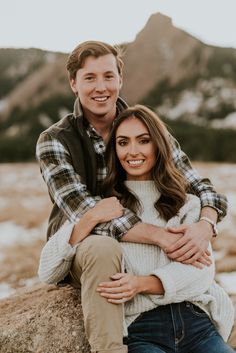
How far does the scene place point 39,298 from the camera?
2604 mm

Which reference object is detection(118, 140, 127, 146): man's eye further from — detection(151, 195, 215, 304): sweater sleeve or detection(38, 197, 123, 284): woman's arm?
detection(151, 195, 215, 304): sweater sleeve

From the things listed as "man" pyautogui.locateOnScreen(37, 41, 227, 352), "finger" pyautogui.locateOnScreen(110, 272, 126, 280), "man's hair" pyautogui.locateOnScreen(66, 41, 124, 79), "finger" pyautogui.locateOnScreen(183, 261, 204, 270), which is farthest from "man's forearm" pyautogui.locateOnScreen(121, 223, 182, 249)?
"man's hair" pyautogui.locateOnScreen(66, 41, 124, 79)

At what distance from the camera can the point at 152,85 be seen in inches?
471

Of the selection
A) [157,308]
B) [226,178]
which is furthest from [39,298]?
[226,178]

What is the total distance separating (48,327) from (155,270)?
0.52 metres

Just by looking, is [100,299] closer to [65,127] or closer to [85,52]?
[65,127]

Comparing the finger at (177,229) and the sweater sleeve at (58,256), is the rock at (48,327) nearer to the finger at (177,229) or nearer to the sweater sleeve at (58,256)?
the sweater sleeve at (58,256)

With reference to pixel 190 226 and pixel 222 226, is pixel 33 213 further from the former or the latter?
pixel 190 226

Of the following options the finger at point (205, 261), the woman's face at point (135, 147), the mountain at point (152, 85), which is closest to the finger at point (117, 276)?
the finger at point (205, 261)

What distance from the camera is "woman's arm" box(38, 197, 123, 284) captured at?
2.25m

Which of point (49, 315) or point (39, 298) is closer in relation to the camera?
point (49, 315)

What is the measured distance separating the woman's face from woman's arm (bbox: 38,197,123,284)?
0.64ft

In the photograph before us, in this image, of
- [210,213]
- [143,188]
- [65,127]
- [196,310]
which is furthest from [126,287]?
[65,127]

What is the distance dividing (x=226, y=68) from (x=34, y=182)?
191 inches
